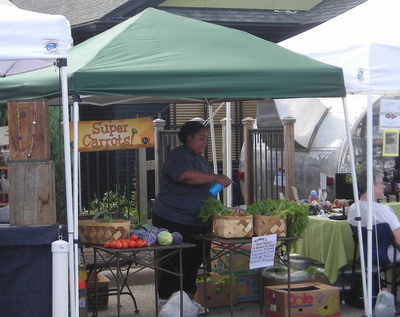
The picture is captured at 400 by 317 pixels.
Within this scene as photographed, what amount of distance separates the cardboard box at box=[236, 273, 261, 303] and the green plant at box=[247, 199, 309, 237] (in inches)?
42.7

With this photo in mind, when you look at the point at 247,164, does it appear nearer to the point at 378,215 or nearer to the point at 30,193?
the point at 378,215

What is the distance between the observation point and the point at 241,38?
676 cm

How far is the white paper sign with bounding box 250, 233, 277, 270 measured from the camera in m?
6.31

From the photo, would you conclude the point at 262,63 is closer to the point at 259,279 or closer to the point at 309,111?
the point at 259,279

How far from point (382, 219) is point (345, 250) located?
2.11ft

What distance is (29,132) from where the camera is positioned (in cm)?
532

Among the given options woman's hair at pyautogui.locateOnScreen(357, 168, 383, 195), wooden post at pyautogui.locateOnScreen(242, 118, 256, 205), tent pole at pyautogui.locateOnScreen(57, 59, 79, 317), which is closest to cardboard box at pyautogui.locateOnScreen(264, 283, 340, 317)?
woman's hair at pyautogui.locateOnScreen(357, 168, 383, 195)

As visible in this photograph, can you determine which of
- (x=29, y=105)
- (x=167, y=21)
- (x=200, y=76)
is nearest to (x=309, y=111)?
(x=167, y=21)

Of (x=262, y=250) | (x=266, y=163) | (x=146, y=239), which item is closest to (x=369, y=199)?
(x=262, y=250)

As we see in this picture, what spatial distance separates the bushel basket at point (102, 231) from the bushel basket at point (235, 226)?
2.65 feet

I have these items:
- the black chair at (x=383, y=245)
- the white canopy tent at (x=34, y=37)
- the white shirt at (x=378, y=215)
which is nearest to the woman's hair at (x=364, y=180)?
the white shirt at (x=378, y=215)

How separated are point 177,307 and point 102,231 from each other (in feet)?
3.21

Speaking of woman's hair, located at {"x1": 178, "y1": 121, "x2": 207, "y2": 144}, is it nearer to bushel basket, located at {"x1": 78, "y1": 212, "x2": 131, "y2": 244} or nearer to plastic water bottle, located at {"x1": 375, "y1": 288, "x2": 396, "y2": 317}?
bushel basket, located at {"x1": 78, "y1": 212, "x2": 131, "y2": 244}

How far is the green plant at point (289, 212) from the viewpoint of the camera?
6.48m
